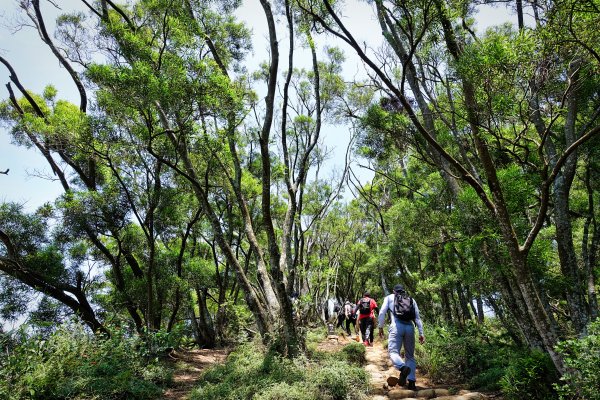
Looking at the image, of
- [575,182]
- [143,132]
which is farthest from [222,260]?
[575,182]

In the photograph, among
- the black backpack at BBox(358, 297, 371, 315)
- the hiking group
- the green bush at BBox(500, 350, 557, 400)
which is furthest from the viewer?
the black backpack at BBox(358, 297, 371, 315)

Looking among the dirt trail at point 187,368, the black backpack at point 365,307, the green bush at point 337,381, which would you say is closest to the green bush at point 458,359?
the green bush at point 337,381

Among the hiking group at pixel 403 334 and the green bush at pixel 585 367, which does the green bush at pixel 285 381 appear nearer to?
the hiking group at pixel 403 334

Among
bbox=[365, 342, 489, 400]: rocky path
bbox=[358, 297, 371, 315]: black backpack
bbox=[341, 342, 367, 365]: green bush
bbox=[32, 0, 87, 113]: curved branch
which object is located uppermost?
bbox=[32, 0, 87, 113]: curved branch

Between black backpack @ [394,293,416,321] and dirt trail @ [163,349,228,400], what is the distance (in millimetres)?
4294

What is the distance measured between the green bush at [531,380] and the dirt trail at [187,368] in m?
5.54

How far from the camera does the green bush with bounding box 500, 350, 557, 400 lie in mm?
4936

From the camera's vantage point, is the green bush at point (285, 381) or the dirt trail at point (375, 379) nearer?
the green bush at point (285, 381)

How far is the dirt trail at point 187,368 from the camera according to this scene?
758 cm

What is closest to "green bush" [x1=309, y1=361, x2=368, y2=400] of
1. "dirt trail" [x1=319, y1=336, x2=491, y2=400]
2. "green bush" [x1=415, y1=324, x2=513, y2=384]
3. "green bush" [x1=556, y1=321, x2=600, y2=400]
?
"dirt trail" [x1=319, y1=336, x2=491, y2=400]

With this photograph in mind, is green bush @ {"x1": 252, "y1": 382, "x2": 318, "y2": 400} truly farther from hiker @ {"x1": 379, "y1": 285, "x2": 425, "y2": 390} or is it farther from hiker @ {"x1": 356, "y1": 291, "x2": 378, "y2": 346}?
hiker @ {"x1": 356, "y1": 291, "x2": 378, "y2": 346}

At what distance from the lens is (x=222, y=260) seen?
19.3 meters

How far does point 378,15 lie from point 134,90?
547 cm

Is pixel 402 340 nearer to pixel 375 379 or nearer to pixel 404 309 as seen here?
pixel 404 309
